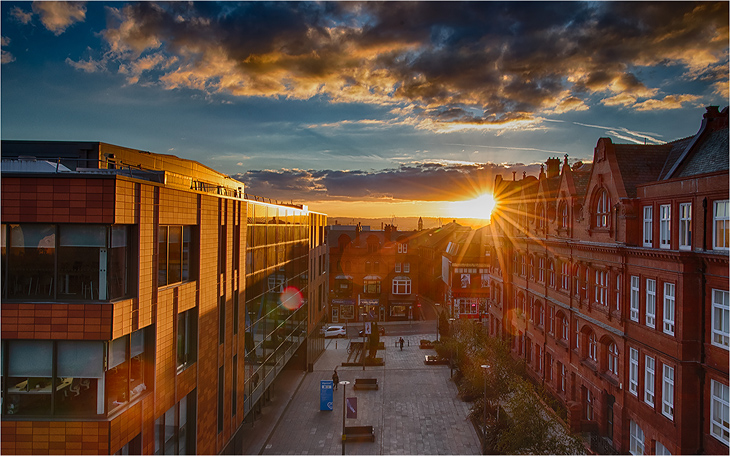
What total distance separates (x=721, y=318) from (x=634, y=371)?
20.8 feet

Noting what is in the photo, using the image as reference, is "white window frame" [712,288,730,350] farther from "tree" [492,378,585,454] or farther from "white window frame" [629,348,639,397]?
"tree" [492,378,585,454]

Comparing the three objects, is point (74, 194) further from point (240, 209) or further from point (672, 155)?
point (672, 155)

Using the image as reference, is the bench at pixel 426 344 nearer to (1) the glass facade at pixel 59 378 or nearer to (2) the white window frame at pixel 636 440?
(2) the white window frame at pixel 636 440

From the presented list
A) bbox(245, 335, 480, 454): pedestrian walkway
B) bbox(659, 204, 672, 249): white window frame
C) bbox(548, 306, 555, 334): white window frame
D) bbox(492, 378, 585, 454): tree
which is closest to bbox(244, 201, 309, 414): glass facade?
bbox(245, 335, 480, 454): pedestrian walkway

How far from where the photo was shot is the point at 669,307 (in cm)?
1916

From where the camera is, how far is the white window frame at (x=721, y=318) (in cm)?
1639

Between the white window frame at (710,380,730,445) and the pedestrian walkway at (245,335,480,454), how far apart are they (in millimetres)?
11047

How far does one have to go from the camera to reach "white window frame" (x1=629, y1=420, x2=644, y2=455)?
69.6ft

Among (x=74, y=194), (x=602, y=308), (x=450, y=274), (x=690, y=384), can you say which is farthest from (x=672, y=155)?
(x=450, y=274)

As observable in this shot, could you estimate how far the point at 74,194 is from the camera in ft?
37.7

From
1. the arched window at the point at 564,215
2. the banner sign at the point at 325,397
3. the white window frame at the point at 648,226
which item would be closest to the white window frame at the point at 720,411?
the white window frame at the point at 648,226

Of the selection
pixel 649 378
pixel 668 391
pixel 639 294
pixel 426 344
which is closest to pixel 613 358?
pixel 649 378

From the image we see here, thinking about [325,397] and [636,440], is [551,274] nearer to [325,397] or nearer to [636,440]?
[636,440]

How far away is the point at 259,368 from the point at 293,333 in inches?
313
